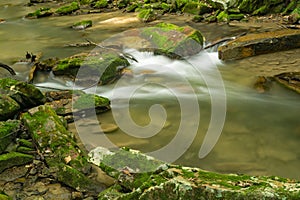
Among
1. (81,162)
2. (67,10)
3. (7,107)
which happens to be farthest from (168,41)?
(67,10)

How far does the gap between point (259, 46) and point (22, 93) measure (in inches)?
253

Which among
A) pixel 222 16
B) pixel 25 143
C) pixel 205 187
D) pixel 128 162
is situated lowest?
pixel 222 16

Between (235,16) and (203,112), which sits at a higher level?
(235,16)

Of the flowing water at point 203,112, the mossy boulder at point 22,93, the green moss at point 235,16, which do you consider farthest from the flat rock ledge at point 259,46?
the mossy boulder at point 22,93

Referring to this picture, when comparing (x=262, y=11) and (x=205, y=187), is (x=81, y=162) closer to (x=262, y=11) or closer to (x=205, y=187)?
(x=205, y=187)

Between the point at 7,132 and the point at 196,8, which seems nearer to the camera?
the point at 7,132

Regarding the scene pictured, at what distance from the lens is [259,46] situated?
355 inches

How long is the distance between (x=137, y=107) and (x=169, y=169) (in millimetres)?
3445

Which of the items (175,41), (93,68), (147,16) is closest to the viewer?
(93,68)

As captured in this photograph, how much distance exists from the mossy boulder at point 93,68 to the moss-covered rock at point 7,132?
9.84 ft

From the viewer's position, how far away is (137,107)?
6.35 m

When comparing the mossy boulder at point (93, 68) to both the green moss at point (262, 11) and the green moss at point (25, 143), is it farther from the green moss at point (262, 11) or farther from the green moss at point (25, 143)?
the green moss at point (262, 11)

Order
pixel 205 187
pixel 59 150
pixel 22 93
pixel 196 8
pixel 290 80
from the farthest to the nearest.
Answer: pixel 196 8, pixel 290 80, pixel 22 93, pixel 59 150, pixel 205 187

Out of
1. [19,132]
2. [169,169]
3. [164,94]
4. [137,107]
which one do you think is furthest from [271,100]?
[19,132]
